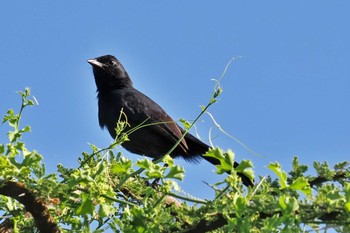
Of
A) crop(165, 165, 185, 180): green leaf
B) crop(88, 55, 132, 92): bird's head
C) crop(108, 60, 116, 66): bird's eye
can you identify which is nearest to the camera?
crop(165, 165, 185, 180): green leaf

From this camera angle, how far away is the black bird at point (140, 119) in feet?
23.6

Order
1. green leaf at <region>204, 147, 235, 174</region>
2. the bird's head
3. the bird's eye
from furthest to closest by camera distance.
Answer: the bird's eye
the bird's head
green leaf at <region>204, 147, 235, 174</region>

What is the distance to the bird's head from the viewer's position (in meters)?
8.03

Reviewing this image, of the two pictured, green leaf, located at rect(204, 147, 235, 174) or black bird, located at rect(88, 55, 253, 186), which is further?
black bird, located at rect(88, 55, 253, 186)

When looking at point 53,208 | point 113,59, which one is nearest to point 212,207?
point 53,208

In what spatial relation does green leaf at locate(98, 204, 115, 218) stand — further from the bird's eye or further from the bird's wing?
the bird's eye

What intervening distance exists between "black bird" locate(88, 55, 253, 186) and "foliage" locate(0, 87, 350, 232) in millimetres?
4517

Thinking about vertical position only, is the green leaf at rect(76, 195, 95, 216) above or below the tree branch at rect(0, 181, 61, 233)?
above

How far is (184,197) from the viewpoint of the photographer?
7.20 feet

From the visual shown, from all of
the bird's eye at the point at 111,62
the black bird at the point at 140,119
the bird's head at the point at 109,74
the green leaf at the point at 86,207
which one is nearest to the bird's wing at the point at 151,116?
the black bird at the point at 140,119

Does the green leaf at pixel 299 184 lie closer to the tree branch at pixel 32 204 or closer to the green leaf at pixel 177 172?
the green leaf at pixel 177 172

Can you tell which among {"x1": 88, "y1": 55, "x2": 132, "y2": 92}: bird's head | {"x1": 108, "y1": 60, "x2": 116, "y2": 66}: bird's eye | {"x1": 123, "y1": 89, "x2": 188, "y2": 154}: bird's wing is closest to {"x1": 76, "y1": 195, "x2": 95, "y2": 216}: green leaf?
{"x1": 123, "y1": 89, "x2": 188, "y2": 154}: bird's wing

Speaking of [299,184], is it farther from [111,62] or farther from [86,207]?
[111,62]

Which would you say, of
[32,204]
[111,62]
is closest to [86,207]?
[32,204]
